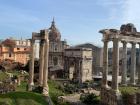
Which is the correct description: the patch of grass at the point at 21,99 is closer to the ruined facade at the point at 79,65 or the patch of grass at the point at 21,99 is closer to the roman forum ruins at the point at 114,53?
the roman forum ruins at the point at 114,53

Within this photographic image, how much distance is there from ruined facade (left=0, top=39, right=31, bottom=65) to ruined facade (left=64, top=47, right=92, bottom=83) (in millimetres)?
18427

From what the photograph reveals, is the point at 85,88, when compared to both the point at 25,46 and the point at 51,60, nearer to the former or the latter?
the point at 51,60

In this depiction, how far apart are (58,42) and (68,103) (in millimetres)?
53348

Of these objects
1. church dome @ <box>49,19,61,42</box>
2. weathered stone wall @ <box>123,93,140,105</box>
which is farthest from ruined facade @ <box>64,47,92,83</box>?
weathered stone wall @ <box>123,93,140,105</box>

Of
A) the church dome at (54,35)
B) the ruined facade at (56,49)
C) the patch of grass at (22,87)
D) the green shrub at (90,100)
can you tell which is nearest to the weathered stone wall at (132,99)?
the green shrub at (90,100)

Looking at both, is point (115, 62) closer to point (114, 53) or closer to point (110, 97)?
point (114, 53)

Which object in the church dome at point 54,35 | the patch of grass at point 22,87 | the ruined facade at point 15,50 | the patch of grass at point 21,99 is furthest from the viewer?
the church dome at point 54,35

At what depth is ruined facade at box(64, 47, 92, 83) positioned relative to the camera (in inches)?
2798

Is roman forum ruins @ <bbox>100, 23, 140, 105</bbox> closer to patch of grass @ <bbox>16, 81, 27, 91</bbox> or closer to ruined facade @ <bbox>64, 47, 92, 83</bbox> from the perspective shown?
patch of grass @ <bbox>16, 81, 27, 91</bbox>

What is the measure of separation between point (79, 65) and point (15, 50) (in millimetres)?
24408

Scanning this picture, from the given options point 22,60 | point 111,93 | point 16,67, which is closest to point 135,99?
point 111,93

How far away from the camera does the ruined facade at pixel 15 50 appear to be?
286 ft

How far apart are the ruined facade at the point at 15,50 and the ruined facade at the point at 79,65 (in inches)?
725

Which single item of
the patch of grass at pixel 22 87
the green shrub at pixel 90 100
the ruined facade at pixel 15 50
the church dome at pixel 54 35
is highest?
the church dome at pixel 54 35
